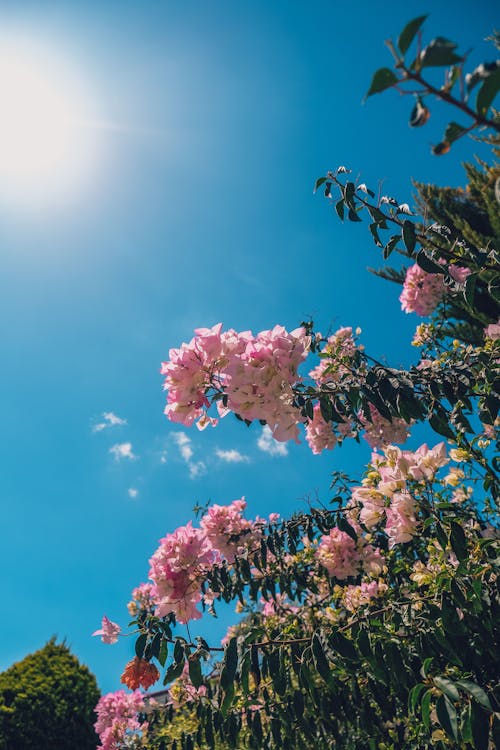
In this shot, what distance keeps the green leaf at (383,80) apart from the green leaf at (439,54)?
4 centimetres

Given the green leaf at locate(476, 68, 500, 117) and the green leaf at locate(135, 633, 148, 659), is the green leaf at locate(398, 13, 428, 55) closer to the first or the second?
the green leaf at locate(476, 68, 500, 117)

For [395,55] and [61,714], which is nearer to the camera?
[395,55]

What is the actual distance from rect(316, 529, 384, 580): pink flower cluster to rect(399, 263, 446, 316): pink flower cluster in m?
2.23

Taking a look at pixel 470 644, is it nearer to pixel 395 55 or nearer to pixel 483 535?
pixel 483 535

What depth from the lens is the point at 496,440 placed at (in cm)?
246

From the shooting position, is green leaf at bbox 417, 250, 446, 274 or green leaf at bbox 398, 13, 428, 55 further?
green leaf at bbox 417, 250, 446, 274

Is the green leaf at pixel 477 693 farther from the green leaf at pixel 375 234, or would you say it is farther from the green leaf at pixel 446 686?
the green leaf at pixel 375 234

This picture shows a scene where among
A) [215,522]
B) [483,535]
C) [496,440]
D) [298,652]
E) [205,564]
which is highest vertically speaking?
[215,522]

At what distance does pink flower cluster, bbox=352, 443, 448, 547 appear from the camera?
160cm

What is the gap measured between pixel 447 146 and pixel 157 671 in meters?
2.29

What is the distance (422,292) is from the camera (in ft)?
13.3

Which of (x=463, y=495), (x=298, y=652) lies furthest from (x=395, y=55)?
(x=463, y=495)

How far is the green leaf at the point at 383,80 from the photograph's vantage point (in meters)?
0.60

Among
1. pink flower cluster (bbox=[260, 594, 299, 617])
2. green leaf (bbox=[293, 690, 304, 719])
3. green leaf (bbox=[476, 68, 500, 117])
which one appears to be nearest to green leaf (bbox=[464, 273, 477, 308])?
green leaf (bbox=[476, 68, 500, 117])
